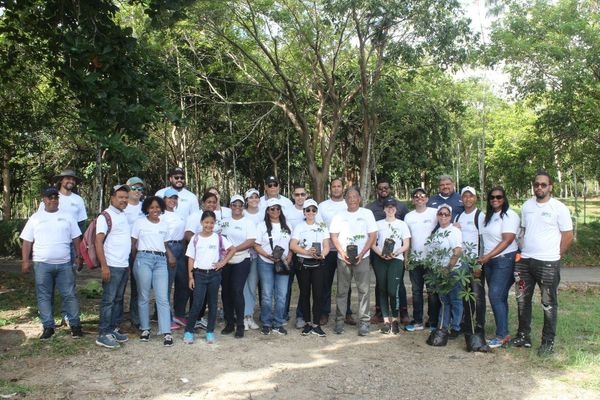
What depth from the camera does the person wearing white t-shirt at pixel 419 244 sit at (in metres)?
6.42

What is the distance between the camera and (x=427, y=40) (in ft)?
39.0

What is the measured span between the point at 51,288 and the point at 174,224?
1.53 m

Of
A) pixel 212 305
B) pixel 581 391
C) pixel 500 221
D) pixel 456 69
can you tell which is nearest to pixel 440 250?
pixel 500 221

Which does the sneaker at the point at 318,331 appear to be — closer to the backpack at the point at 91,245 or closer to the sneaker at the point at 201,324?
the sneaker at the point at 201,324

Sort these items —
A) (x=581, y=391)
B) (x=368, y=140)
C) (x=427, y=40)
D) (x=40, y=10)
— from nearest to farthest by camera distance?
1. (x=581, y=391)
2. (x=40, y=10)
3. (x=427, y=40)
4. (x=368, y=140)

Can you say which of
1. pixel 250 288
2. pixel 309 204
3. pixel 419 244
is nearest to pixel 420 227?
pixel 419 244

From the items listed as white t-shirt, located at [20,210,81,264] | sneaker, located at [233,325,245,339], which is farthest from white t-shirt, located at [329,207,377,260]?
white t-shirt, located at [20,210,81,264]

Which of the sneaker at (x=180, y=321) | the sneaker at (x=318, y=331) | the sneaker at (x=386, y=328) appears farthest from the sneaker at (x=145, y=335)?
the sneaker at (x=386, y=328)

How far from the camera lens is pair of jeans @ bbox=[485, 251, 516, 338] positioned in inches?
227

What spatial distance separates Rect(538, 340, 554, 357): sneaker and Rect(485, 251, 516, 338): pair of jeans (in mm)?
432

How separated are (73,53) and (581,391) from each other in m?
6.14

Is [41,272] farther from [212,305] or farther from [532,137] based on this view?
[532,137]

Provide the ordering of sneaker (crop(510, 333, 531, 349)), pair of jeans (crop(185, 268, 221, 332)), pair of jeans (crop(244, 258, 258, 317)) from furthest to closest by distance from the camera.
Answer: pair of jeans (crop(244, 258, 258, 317)) < pair of jeans (crop(185, 268, 221, 332)) < sneaker (crop(510, 333, 531, 349))

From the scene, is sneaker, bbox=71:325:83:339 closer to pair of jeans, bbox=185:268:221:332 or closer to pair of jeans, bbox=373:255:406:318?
pair of jeans, bbox=185:268:221:332
